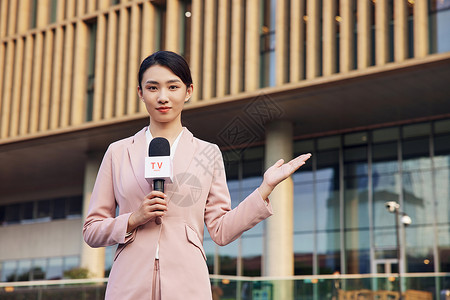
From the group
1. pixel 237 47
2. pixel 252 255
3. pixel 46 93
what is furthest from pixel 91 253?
pixel 237 47

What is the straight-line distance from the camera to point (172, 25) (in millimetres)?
24938

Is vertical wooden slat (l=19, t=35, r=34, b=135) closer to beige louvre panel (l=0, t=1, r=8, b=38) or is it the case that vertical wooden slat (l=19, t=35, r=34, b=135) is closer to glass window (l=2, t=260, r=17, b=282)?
beige louvre panel (l=0, t=1, r=8, b=38)

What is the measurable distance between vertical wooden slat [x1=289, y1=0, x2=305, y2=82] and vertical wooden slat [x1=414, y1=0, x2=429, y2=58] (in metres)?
3.75

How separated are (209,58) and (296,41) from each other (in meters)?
3.15

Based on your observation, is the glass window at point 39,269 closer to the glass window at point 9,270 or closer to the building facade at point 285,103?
the glass window at point 9,270

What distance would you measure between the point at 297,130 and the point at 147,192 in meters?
24.0

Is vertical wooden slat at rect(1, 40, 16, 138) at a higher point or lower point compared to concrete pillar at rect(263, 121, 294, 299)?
higher

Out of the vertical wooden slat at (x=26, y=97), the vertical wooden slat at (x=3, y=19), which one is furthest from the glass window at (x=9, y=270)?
the vertical wooden slat at (x=3, y=19)

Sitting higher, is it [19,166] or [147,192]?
[19,166]

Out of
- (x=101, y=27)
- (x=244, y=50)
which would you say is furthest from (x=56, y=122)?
(x=244, y=50)

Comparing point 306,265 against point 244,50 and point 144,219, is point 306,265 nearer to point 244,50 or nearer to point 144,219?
point 244,50

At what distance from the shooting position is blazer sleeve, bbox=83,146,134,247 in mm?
2732

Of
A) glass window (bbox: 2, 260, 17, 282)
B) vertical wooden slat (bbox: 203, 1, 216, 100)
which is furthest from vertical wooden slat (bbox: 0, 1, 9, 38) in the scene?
glass window (bbox: 2, 260, 17, 282)

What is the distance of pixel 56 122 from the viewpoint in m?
27.0
